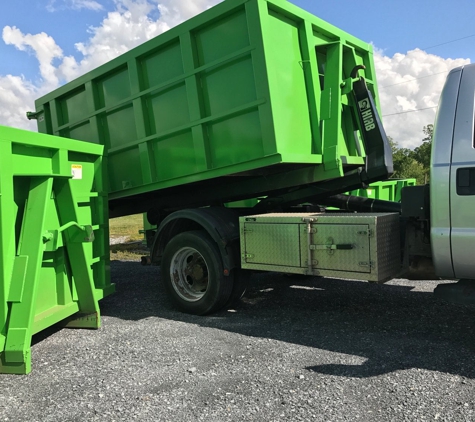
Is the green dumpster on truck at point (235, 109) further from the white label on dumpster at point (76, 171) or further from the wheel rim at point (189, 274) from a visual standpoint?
the white label on dumpster at point (76, 171)

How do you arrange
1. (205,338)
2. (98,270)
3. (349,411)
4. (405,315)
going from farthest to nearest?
(98,270)
(405,315)
(205,338)
(349,411)

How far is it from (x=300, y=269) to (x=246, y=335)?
850 mm

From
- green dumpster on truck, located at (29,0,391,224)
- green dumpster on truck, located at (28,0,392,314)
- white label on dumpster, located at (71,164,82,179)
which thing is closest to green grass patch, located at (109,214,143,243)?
green dumpster on truck, located at (29,0,391,224)

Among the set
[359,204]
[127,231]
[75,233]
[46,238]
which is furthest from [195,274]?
[127,231]

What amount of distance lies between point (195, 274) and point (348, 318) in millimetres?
1853

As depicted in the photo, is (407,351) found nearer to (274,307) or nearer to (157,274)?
(274,307)

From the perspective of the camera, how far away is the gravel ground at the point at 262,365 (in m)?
3.02

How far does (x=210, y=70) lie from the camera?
4953mm

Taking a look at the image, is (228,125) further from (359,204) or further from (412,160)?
(412,160)

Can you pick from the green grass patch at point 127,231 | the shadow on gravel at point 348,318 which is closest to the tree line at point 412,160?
the green grass patch at point 127,231

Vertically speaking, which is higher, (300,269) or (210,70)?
(210,70)

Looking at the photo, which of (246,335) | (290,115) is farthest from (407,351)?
(290,115)

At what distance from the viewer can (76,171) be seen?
16.1 feet

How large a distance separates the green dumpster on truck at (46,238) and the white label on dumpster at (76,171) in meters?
0.01
